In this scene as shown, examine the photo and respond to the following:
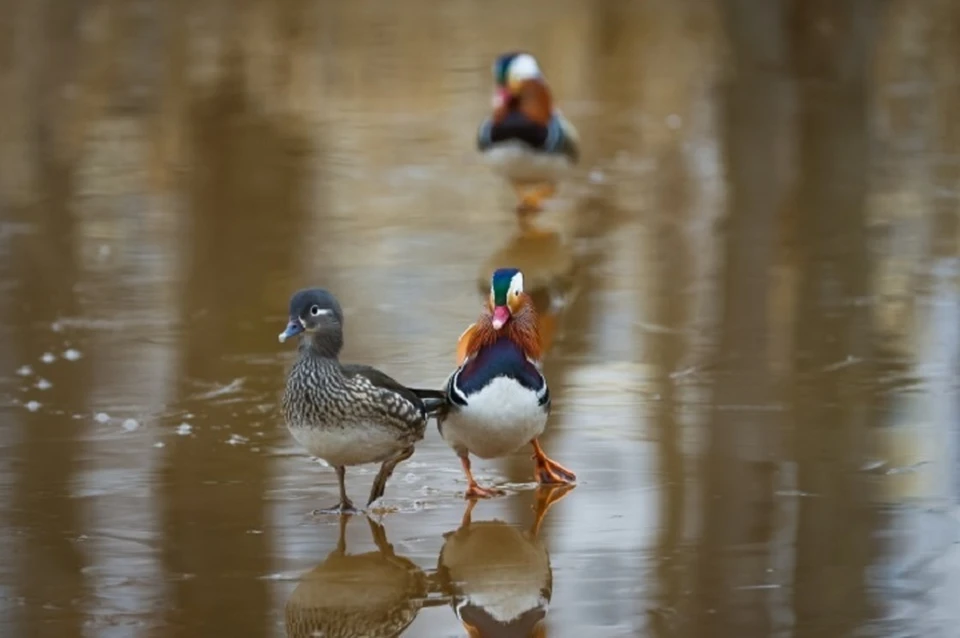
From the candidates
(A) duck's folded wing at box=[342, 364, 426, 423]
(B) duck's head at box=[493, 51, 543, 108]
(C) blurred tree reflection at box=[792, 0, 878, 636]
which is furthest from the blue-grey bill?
(B) duck's head at box=[493, 51, 543, 108]

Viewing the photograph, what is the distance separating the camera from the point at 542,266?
12.3 m

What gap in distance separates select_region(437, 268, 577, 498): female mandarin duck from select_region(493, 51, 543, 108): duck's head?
6.41 meters

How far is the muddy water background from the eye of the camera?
6.74m

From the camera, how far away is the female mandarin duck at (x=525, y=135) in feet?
45.8

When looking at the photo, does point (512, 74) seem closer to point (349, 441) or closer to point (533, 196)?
point (533, 196)

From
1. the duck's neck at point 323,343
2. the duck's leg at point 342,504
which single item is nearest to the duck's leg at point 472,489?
the duck's leg at point 342,504

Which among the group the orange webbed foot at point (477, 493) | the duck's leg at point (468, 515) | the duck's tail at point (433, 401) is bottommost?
the duck's leg at point (468, 515)

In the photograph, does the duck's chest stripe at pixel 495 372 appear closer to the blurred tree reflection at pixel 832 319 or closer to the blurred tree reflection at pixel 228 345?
the blurred tree reflection at pixel 228 345

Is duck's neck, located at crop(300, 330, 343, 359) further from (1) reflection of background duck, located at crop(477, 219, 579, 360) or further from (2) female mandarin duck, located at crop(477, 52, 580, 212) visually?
(2) female mandarin duck, located at crop(477, 52, 580, 212)

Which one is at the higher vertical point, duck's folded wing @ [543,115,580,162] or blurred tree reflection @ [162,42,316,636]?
duck's folded wing @ [543,115,580,162]

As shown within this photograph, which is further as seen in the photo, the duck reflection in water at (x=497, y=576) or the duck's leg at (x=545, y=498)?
the duck's leg at (x=545, y=498)

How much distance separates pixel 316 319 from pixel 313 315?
24 millimetres

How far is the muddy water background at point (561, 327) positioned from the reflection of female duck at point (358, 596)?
42 mm

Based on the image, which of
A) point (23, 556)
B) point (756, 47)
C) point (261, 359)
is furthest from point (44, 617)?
point (756, 47)
